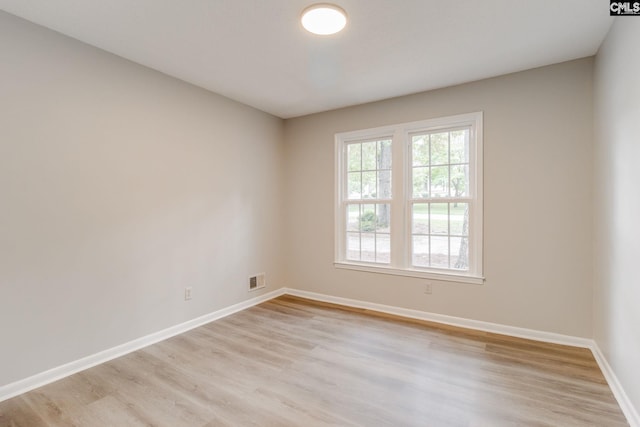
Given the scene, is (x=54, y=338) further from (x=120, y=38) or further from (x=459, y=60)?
(x=459, y=60)

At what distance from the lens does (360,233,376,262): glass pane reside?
3916 millimetres

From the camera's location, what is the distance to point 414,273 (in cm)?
353

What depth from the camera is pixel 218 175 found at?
11.6ft

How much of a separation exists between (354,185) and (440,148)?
116 cm

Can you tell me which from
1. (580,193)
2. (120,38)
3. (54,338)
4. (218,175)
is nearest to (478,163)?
(580,193)

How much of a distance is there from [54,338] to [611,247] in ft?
13.6

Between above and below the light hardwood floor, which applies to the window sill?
above

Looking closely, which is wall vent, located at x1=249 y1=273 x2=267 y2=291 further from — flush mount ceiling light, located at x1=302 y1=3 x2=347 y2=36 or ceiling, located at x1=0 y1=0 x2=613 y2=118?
flush mount ceiling light, located at x1=302 y1=3 x2=347 y2=36

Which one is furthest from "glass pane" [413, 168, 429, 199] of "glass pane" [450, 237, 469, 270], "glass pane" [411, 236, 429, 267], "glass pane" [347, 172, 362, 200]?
"glass pane" [347, 172, 362, 200]

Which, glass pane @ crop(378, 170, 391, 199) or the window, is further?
glass pane @ crop(378, 170, 391, 199)

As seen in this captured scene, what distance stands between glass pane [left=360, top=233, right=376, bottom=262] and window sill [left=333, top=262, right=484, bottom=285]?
12 cm

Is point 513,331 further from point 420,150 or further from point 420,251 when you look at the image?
point 420,150

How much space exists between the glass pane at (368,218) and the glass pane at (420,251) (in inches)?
22.1

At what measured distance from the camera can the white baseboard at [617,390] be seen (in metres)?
1.77
